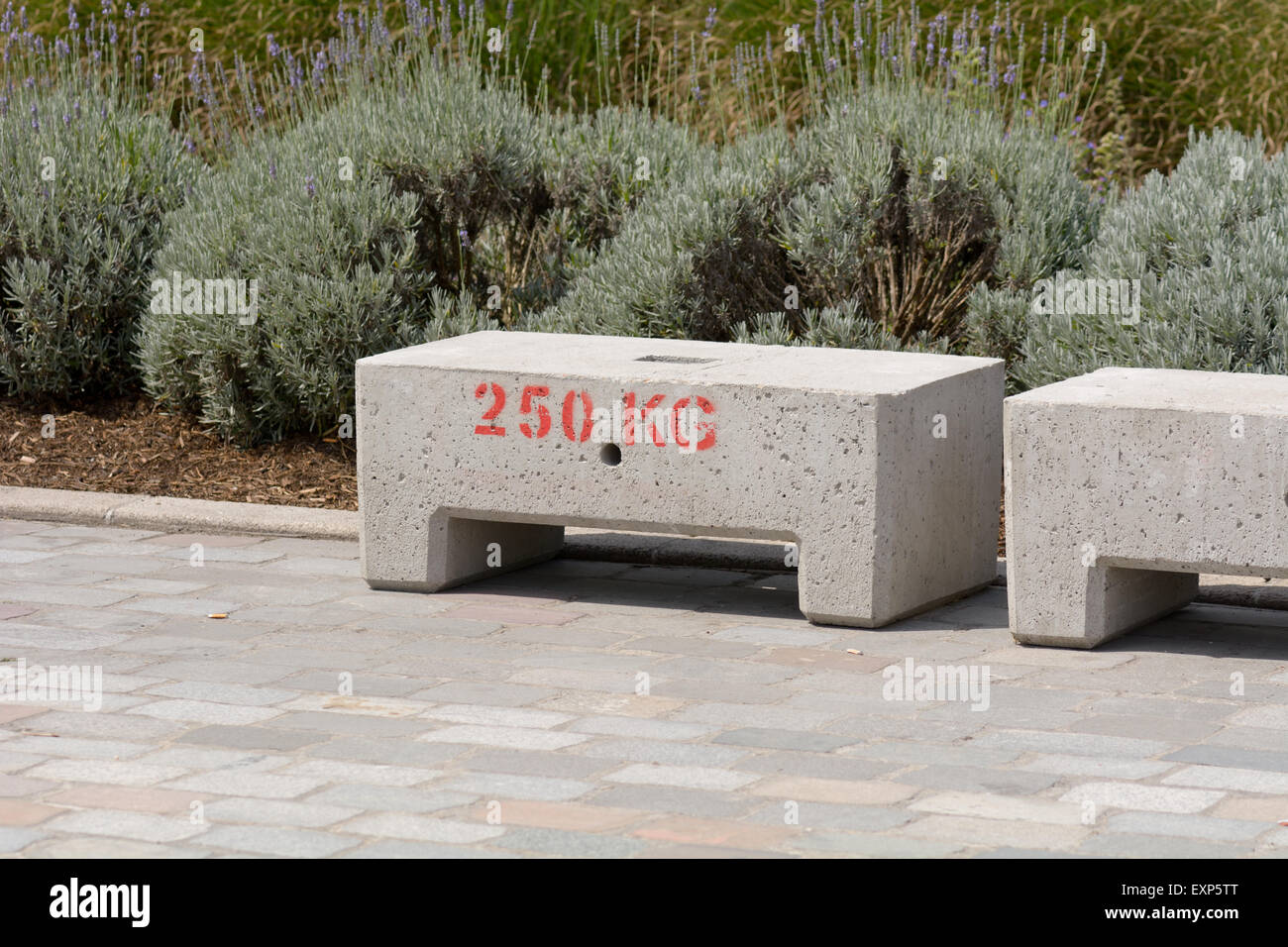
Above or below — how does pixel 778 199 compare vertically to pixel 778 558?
above

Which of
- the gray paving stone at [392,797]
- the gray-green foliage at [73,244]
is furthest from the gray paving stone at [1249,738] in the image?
the gray-green foliage at [73,244]

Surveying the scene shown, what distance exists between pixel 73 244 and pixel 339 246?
1.38 m

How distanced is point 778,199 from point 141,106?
17.5 feet

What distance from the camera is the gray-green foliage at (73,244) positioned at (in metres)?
8.56

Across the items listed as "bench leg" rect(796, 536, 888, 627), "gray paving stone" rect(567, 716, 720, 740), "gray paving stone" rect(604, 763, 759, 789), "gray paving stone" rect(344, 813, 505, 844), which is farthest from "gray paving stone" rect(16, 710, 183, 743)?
"bench leg" rect(796, 536, 888, 627)

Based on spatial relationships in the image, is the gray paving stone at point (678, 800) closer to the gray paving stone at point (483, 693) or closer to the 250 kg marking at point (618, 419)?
the gray paving stone at point (483, 693)

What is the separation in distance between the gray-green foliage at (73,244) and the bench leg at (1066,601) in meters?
4.59

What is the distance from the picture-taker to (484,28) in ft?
40.1

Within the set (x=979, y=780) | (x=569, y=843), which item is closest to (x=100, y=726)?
(x=569, y=843)

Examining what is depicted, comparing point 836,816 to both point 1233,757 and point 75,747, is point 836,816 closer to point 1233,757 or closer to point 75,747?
point 1233,757

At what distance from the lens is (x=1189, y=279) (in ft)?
23.2

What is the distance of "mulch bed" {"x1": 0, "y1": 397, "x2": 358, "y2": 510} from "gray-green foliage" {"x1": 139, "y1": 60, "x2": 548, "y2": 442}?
0.14 meters

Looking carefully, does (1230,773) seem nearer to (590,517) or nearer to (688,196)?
(590,517)
